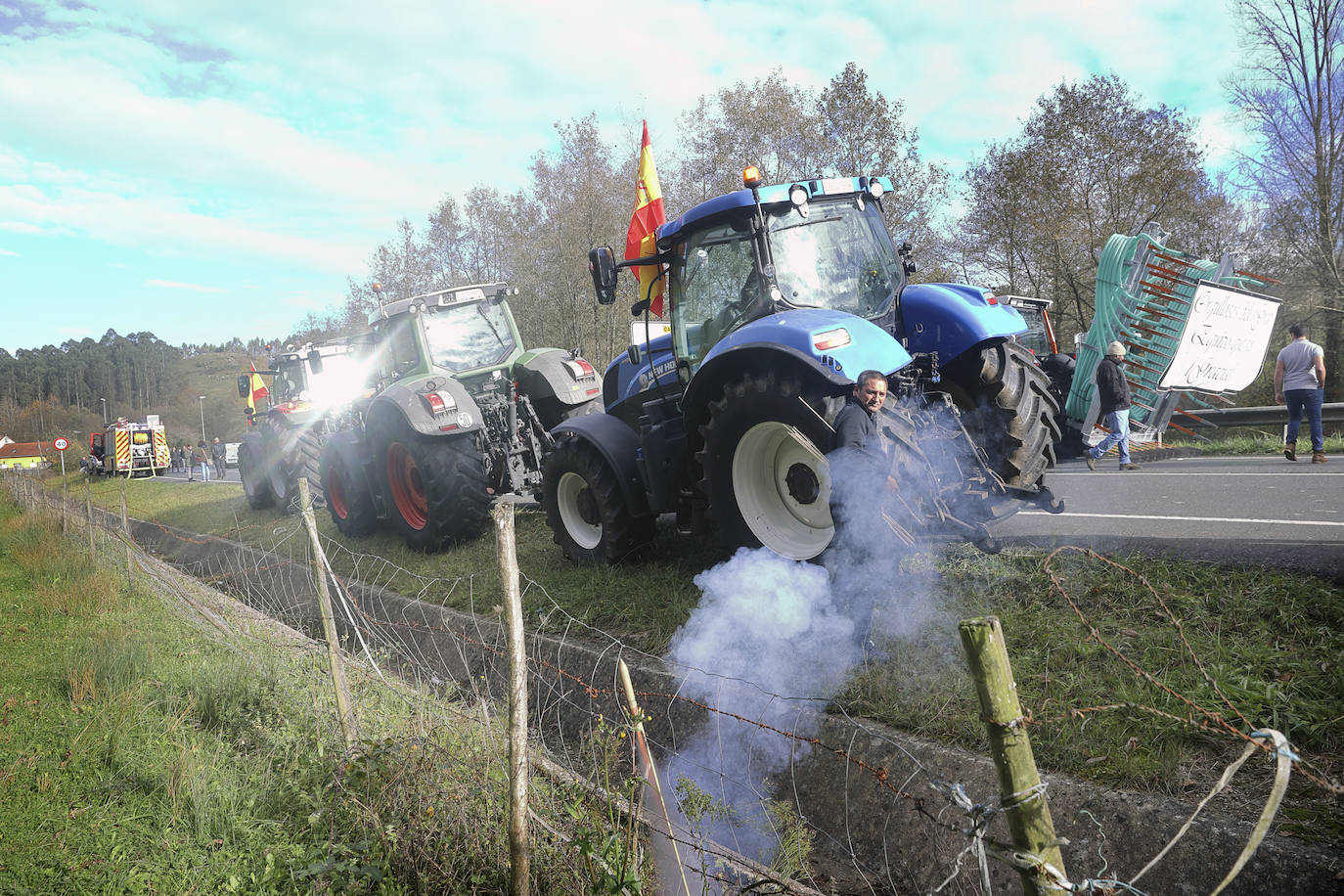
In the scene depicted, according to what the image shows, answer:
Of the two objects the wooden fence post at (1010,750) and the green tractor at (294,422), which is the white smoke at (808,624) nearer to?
the wooden fence post at (1010,750)

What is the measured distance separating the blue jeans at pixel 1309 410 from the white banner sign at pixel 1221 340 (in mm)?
2117

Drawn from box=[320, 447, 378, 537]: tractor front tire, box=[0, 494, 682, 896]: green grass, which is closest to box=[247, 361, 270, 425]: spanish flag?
box=[320, 447, 378, 537]: tractor front tire

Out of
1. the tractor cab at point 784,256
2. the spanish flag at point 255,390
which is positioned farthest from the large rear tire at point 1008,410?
the spanish flag at point 255,390

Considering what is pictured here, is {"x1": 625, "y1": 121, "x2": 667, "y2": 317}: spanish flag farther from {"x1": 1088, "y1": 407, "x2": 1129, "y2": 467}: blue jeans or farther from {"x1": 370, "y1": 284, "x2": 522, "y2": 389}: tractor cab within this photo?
{"x1": 1088, "y1": 407, "x2": 1129, "y2": 467}: blue jeans

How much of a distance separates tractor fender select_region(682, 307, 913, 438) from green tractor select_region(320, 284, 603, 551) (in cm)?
399

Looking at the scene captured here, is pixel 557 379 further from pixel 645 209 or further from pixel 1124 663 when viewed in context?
pixel 1124 663

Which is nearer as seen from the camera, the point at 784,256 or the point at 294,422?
the point at 784,256

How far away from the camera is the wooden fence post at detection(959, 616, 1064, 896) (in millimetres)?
1587

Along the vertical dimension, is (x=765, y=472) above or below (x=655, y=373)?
below

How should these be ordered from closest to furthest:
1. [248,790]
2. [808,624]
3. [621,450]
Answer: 1. [248,790]
2. [808,624]
3. [621,450]

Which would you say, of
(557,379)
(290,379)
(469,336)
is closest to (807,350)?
(557,379)

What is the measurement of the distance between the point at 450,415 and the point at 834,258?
4495mm

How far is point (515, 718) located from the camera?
9.05 feet

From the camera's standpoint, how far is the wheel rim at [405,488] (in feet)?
30.1
